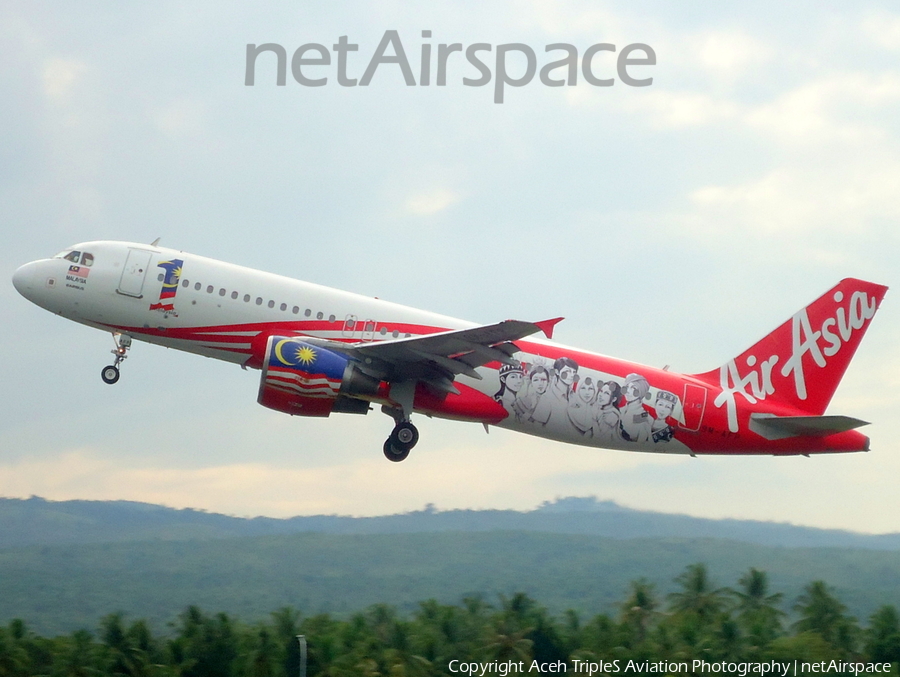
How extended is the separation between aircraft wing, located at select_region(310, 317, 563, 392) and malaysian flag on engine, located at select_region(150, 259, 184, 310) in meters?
4.74

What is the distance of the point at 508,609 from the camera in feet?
193

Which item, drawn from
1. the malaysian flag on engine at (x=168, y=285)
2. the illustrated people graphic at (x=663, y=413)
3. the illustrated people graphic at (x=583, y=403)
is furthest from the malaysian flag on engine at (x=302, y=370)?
the illustrated people graphic at (x=663, y=413)

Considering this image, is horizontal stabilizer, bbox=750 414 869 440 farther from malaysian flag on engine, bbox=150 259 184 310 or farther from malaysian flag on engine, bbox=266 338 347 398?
malaysian flag on engine, bbox=150 259 184 310

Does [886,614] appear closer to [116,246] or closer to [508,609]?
[508,609]

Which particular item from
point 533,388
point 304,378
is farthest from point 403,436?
point 533,388

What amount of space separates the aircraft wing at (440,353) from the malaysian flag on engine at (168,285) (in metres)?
4.74

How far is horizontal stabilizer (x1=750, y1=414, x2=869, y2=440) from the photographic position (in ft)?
89.7

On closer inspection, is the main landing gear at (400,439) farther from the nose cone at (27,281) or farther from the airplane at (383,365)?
the nose cone at (27,281)

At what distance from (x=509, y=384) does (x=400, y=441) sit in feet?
11.3

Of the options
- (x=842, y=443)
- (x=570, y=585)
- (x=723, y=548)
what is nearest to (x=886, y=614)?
(x=723, y=548)

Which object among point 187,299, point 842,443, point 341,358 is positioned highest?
point 187,299

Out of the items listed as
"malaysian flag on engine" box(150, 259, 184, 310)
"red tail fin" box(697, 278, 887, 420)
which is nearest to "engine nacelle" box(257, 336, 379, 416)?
"malaysian flag on engine" box(150, 259, 184, 310)

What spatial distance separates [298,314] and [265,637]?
31673 millimetres

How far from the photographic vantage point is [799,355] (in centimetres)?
3014
